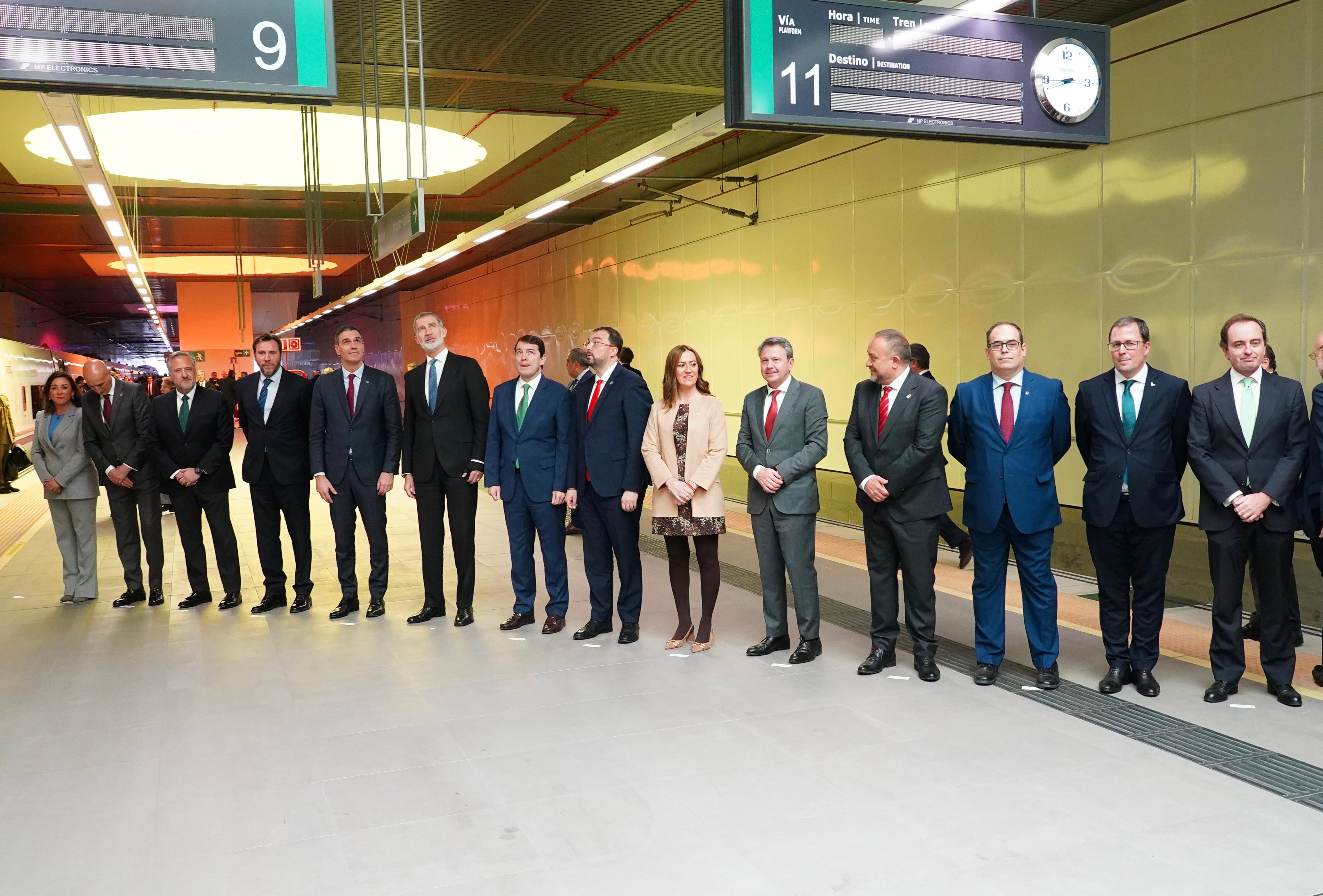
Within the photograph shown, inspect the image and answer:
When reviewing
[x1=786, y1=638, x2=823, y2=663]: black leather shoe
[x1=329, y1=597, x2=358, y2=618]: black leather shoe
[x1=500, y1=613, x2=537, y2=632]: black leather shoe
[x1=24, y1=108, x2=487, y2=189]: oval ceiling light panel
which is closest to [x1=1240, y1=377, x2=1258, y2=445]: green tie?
[x1=786, y1=638, x2=823, y2=663]: black leather shoe

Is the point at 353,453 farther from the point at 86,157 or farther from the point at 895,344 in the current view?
the point at 895,344

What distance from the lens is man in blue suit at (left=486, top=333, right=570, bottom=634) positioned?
18.9 feet

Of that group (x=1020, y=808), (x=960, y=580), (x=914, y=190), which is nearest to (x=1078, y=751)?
(x=1020, y=808)

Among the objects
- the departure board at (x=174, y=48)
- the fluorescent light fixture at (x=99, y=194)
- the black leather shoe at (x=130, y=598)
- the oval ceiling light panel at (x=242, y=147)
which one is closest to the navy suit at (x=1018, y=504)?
the departure board at (x=174, y=48)

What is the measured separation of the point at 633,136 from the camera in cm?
1198

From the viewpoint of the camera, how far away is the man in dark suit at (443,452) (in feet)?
19.9

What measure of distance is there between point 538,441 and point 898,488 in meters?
A: 2.12

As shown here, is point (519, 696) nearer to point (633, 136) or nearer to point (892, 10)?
point (892, 10)

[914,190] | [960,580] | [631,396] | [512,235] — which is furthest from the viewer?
Answer: [512,235]

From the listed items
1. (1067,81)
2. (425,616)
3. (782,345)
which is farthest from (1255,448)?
(425,616)

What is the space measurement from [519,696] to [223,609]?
2975 millimetres

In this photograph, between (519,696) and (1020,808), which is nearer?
(1020,808)

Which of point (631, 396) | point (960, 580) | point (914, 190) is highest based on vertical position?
point (914, 190)

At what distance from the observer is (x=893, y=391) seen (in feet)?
16.0
